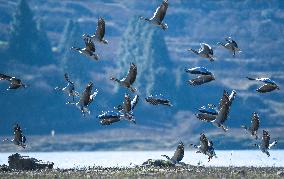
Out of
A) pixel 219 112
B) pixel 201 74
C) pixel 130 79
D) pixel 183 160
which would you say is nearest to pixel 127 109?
pixel 130 79

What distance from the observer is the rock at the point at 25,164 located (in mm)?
53781

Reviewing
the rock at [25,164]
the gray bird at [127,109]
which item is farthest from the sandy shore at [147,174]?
the gray bird at [127,109]

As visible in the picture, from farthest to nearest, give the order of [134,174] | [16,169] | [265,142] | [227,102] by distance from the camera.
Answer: [16,169] < [134,174] < [265,142] < [227,102]

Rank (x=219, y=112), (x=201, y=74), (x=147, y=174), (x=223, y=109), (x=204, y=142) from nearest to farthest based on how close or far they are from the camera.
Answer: (x=201, y=74)
(x=223, y=109)
(x=219, y=112)
(x=204, y=142)
(x=147, y=174)

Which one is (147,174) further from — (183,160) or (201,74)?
(183,160)

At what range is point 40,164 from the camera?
5419 centimetres

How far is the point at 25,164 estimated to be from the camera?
2126 inches

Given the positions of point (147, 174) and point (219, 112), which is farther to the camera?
point (147, 174)

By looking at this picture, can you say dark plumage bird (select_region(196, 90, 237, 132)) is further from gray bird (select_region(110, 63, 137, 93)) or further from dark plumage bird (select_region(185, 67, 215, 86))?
gray bird (select_region(110, 63, 137, 93))

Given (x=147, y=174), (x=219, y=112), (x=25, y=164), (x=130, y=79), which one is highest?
(x=130, y=79)

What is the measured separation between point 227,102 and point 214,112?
2.65 ft

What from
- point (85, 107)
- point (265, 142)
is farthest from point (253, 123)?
point (85, 107)

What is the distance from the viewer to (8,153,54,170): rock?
176 ft

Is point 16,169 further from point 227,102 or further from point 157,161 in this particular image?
point 227,102
